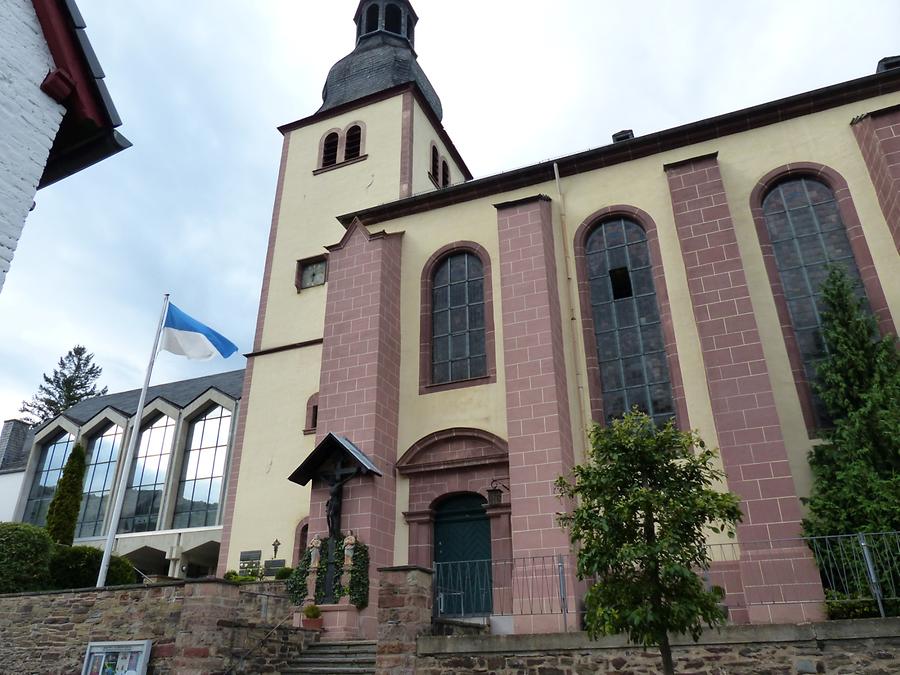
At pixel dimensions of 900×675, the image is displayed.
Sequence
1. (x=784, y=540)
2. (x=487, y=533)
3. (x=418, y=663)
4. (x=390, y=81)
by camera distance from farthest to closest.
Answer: (x=390, y=81) < (x=487, y=533) < (x=784, y=540) < (x=418, y=663)

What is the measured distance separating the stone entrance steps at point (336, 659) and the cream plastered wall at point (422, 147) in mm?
13992

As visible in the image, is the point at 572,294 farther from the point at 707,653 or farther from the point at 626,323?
the point at 707,653

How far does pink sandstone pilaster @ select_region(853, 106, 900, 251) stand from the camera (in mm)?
13492

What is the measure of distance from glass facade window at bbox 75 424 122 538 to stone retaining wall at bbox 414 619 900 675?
2562 cm

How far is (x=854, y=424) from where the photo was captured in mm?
11602

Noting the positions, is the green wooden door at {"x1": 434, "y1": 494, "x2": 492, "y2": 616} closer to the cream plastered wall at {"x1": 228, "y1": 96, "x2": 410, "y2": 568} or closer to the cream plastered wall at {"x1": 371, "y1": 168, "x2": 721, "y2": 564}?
the cream plastered wall at {"x1": 371, "y1": 168, "x2": 721, "y2": 564}

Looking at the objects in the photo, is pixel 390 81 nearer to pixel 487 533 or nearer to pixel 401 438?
pixel 401 438

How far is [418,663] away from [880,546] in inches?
262

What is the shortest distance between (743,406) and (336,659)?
320 inches

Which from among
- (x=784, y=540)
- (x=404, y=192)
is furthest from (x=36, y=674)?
(x=404, y=192)

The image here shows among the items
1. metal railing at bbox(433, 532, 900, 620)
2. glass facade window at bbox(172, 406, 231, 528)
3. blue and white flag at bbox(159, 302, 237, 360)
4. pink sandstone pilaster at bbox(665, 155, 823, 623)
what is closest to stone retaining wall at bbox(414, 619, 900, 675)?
metal railing at bbox(433, 532, 900, 620)

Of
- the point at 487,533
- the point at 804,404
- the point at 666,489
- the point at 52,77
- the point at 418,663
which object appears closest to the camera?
the point at 52,77

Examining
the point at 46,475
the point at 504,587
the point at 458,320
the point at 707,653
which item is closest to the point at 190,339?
the point at 458,320

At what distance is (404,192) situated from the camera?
867 inches
